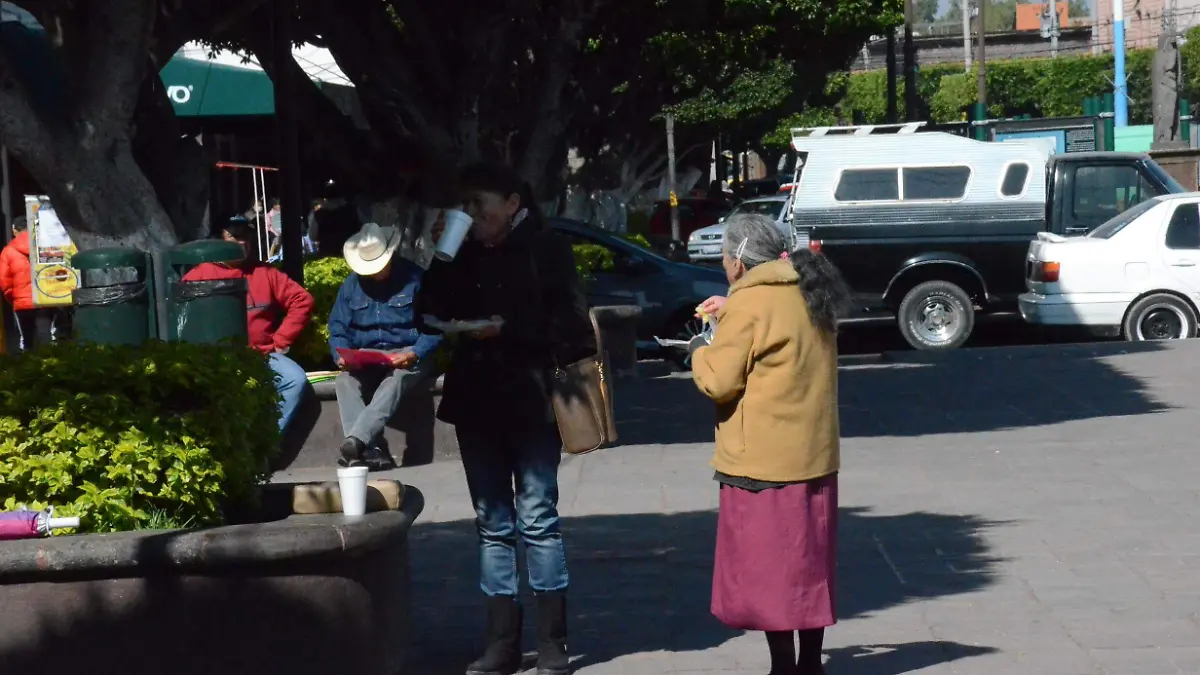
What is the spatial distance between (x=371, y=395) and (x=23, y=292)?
202 inches

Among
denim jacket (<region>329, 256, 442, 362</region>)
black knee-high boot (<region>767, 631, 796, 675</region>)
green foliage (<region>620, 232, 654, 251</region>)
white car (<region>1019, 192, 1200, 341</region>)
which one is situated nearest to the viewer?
black knee-high boot (<region>767, 631, 796, 675</region>)

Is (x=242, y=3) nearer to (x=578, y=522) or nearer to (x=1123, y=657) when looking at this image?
(x=578, y=522)

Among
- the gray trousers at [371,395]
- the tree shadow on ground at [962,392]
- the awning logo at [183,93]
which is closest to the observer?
the gray trousers at [371,395]

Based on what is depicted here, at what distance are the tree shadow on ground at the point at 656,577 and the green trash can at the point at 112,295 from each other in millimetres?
1744

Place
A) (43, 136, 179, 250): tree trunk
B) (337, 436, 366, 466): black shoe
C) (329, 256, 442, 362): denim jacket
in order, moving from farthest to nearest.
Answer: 1. (329, 256, 442, 362): denim jacket
2. (337, 436, 366, 466): black shoe
3. (43, 136, 179, 250): tree trunk

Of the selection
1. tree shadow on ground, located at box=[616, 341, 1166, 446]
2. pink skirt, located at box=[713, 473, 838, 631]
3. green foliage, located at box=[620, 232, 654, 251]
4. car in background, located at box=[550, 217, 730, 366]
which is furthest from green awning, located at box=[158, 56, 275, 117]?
pink skirt, located at box=[713, 473, 838, 631]

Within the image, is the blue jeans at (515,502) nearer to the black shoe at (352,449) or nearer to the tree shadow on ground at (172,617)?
the tree shadow on ground at (172,617)

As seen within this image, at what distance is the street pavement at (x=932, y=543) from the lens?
231 inches

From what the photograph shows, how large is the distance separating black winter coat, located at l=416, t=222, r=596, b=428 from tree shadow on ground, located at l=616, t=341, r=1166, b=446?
5.69 m

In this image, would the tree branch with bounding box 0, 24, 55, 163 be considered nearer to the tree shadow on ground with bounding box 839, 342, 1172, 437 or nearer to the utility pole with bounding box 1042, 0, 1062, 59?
the tree shadow on ground with bounding box 839, 342, 1172, 437

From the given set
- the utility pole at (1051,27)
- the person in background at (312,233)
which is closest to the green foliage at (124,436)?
the person in background at (312,233)

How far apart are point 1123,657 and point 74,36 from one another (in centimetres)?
541

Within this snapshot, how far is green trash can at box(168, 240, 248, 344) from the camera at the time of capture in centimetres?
749

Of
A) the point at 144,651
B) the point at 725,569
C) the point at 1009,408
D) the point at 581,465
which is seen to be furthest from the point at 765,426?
the point at 1009,408
